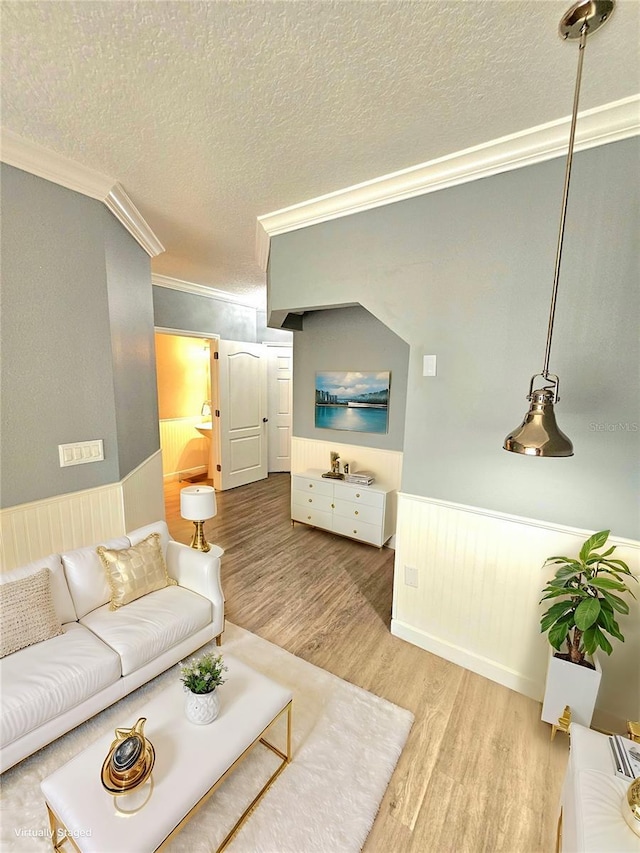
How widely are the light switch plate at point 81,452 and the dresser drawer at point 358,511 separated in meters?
2.23

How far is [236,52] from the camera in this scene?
1285 millimetres

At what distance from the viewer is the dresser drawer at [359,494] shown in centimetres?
345

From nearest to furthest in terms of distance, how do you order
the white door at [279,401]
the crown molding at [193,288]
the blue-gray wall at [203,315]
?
the crown molding at [193,288] → the blue-gray wall at [203,315] → the white door at [279,401]

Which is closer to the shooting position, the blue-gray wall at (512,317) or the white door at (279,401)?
the blue-gray wall at (512,317)

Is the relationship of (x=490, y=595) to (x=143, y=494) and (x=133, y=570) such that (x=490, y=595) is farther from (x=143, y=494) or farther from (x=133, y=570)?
(x=143, y=494)

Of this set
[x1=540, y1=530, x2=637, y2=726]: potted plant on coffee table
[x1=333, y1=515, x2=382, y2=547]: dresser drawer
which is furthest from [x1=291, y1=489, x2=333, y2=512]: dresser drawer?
[x1=540, y1=530, x2=637, y2=726]: potted plant on coffee table

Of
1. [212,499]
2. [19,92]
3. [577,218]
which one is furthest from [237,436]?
[577,218]

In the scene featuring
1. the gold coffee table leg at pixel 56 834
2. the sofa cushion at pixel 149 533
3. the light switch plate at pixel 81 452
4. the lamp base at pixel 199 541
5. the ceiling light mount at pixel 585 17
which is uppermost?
the ceiling light mount at pixel 585 17

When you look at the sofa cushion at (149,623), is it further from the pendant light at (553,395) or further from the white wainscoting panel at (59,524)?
the pendant light at (553,395)

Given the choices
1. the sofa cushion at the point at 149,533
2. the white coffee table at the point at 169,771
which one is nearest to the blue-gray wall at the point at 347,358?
the sofa cushion at the point at 149,533

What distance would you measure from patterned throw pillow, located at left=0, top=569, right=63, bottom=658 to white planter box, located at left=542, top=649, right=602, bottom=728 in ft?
7.88

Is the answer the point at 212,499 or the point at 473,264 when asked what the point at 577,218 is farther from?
the point at 212,499

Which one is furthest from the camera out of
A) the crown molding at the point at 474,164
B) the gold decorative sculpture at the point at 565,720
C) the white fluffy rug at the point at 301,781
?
the gold decorative sculpture at the point at 565,720

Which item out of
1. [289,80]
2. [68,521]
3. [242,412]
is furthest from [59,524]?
[242,412]
